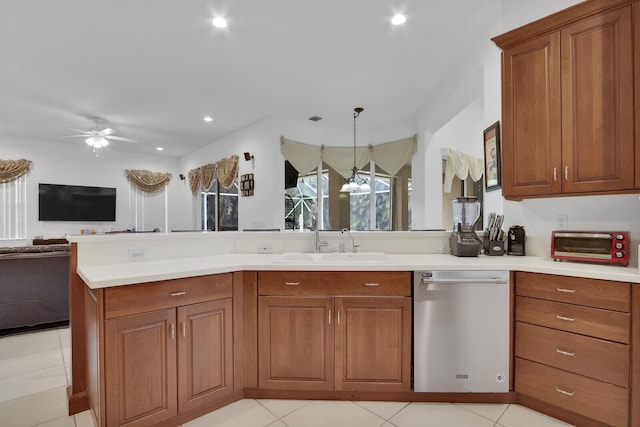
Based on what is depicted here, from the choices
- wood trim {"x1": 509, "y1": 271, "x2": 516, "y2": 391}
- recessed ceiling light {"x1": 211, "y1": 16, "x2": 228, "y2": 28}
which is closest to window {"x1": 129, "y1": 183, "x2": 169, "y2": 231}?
recessed ceiling light {"x1": 211, "y1": 16, "x2": 228, "y2": 28}

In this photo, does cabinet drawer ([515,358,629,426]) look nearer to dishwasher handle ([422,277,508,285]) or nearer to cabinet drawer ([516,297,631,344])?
cabinet drawer ([516,297,631,344])

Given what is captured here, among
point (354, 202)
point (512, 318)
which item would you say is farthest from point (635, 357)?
point (354, 202)

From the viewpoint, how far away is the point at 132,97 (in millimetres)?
4195

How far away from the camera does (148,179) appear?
7602 millimetres

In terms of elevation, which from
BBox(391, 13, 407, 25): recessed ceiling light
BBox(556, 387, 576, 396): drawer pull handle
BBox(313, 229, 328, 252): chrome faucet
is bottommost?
BBox(556, 387, 576, 396): drawer pull handle

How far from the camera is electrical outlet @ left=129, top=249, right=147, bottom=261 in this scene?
2.03 metres

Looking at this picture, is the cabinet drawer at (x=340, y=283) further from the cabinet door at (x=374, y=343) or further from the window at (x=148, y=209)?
the window at (x=148, y=209)

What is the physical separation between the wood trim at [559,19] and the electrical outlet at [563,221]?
122 centimetres

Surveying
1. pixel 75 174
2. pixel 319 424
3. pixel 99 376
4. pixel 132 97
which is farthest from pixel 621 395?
pixel 75 174

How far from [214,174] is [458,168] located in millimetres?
4715

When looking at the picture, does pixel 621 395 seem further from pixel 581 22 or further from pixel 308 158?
pixel 308 158

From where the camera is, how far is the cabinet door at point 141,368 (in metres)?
1.50

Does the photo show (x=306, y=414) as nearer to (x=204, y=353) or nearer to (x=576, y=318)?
(x=204, y=353)

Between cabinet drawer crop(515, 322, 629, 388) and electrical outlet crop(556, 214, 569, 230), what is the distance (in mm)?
804
